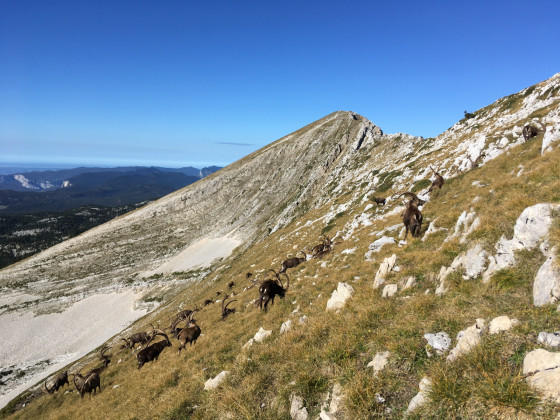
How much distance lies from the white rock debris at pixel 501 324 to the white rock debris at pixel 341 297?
5052mm

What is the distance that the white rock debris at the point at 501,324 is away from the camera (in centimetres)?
547

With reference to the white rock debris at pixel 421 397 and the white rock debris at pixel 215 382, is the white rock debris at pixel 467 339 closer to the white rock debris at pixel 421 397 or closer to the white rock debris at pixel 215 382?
the white rock debris at pixel 421 397

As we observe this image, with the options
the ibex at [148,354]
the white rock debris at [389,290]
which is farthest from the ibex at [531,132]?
the ibex at [148,354]

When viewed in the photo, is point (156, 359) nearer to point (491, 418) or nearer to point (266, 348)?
point (266, 348)

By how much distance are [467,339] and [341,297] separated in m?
5.28

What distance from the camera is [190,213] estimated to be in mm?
96500

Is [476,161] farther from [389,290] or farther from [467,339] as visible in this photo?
[467,339]

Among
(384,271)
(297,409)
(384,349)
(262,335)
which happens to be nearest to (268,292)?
(262,335)

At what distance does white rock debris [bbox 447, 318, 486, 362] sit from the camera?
5387mm

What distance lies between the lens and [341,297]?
416 inches

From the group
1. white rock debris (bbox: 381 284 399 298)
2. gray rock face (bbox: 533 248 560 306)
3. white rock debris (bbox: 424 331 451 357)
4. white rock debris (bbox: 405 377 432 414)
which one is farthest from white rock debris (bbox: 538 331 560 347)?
white rock debris (bbox: 381 284 399 298)

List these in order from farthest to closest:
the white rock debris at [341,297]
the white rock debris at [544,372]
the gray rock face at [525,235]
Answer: the white rock debris at [341,297]
the gray rock face at [525,235]
the white rock debris at [544,372]

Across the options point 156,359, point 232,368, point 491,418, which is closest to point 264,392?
point 232,368

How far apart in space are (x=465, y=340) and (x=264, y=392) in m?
5.13
